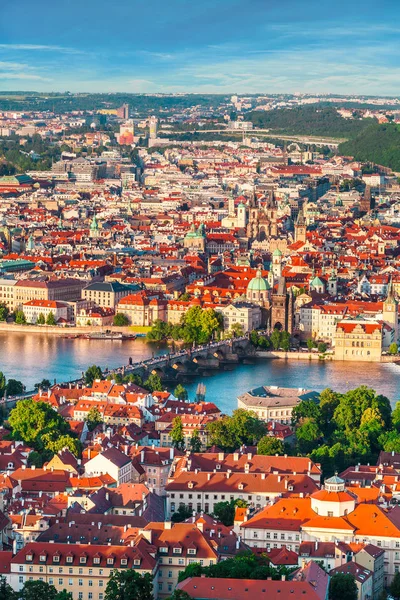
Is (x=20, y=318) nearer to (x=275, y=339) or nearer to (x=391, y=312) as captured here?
(x=275, y=339)

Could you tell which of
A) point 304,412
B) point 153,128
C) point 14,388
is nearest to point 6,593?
point 304,412

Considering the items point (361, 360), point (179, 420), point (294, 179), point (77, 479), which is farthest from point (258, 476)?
point (294, 179)

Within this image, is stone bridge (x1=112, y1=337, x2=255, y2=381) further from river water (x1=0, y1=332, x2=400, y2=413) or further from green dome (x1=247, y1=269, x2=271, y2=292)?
green dome (x1=247, y1=269, x2=271, y2=292)

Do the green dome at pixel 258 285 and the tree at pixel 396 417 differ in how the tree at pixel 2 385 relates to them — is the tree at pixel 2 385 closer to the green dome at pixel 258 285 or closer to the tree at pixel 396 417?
the tree at pixel 396 417

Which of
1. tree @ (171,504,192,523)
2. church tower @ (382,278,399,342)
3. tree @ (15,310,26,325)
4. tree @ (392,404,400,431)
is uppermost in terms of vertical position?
tree @ (171,504,192,523)

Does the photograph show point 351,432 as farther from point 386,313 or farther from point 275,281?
point 275,281

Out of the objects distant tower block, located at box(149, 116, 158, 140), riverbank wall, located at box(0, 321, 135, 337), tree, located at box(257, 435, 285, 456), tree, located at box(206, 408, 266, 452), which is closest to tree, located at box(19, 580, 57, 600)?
tree, located at box(257, 435, 285, 456)
